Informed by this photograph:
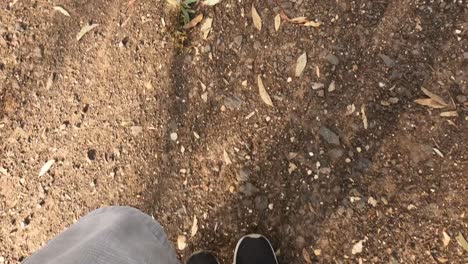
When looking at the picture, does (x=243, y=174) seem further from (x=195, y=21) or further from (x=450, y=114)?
(x=450, y=114)

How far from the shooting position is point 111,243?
1.65m

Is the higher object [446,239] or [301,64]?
[301,64]

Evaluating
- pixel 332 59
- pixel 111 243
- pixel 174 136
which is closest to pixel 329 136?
pixel 332 59

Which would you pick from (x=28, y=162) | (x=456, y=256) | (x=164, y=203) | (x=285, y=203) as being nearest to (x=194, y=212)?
(x=164, y=203)

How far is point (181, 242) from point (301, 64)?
975 millimetres

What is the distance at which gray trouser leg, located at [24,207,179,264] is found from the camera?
1.60m

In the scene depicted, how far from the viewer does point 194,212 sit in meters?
2.35

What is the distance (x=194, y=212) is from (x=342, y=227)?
663 mm

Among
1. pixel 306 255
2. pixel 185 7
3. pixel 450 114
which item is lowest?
pixel 306 255

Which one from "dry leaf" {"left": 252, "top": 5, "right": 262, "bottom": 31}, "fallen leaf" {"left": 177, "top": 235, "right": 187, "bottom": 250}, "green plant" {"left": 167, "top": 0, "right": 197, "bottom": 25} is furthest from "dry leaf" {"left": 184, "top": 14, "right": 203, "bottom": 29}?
"fallen leaf" {"left": 177, "top": 235, "right": 187, "bottom": 250}

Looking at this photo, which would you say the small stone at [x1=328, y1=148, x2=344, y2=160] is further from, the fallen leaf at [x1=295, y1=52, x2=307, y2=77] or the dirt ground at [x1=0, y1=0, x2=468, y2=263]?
the fallen leaf at [x1=295, y1=52, x2=307, y2=77]

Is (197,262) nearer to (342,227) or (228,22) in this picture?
(342,227)

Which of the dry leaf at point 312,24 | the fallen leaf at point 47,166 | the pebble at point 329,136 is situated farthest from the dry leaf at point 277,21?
the fallen leaf at point 47,166

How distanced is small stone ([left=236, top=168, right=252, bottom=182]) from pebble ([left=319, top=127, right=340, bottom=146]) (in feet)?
1.19
